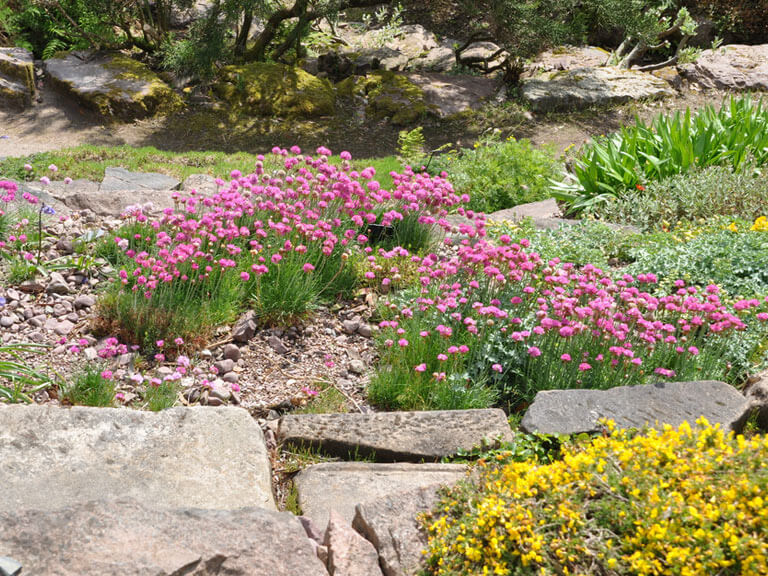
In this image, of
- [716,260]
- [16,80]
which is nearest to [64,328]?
[716,260]

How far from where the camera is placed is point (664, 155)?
801 cm

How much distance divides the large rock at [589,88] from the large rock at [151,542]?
1190cm

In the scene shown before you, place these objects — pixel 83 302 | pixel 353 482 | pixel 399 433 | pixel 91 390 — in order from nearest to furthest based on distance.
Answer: pixel 353 482 → pixel 399 433 → pixel 91 390 → pixel 83 302

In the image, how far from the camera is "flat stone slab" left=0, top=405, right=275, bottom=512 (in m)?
2.91

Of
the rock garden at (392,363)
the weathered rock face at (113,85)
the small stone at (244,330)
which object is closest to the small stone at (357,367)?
the rock garden at (392,363)

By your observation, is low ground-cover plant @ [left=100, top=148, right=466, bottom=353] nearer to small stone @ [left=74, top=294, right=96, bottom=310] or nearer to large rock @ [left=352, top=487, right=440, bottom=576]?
small stone @ [left=74, top=294, right=96, bottom=310]

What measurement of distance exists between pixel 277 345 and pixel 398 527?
2135mm

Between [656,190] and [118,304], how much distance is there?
18.2 feet

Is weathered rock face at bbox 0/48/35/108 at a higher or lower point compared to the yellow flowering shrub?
lower

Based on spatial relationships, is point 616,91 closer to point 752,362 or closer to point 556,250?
point 556,250

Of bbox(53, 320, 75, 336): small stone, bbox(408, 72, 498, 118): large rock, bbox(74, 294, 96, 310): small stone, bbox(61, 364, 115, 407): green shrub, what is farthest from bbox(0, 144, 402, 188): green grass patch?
bbox(61, 364, 115, 407): green shrub

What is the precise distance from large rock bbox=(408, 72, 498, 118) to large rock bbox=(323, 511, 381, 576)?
1102cm

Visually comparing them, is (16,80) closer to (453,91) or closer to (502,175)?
(453,91)

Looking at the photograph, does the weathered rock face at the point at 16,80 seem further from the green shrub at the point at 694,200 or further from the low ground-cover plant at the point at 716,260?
the low ground-cover plant at the point at 716,260
